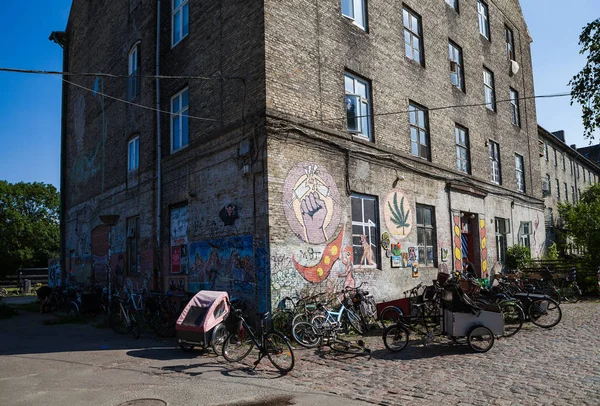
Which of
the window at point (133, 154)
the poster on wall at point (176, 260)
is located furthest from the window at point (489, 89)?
the poster on wall at point (176, 260)

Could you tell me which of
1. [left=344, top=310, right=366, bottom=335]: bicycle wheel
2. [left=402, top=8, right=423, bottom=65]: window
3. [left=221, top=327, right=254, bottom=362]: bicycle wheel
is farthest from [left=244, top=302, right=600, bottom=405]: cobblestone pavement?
[left=402, top=8, right=423, bottom=65]: window

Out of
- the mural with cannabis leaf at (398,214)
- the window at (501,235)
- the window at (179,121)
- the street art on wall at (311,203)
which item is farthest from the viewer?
the window at (501,235)

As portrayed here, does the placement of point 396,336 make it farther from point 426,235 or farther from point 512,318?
point 426,235

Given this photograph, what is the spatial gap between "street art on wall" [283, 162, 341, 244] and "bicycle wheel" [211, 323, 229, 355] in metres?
3.08

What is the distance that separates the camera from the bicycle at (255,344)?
764cm

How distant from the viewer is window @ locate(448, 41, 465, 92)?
61.2 ft

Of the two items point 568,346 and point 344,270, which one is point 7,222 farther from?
point 568,346

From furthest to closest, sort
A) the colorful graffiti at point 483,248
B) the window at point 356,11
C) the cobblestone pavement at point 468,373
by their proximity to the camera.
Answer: the colorful graffiti at point 483,248, the window at point 356,11, the cobblestone pavement at point 468,373

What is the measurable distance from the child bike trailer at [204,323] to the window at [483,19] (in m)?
18.9

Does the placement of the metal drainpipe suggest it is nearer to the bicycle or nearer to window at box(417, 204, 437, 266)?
the bicycle

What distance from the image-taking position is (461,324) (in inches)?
345

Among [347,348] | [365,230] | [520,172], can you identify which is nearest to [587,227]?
[520,172]

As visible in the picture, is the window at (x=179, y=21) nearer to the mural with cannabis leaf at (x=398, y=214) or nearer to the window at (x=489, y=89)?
the mural with cannabis leaf at (x=398, y=214)

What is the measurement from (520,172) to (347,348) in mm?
18904
